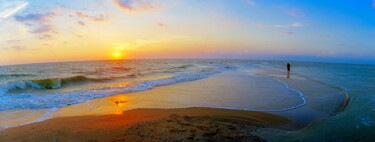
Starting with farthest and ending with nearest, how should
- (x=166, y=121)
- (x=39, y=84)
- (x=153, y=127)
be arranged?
(x=39, y=84)
(x=166, y=121)
(x=153, y=127)

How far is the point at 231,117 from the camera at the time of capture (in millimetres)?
6195

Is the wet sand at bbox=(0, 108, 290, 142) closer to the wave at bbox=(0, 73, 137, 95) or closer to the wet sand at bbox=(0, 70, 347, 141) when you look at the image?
the wet sand at bbox=(0, 70, 347, 141)

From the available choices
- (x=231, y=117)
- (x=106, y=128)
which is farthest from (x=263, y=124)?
(x=106, y=128)

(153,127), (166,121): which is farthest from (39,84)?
(153,127)

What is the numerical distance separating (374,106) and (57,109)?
12932mm

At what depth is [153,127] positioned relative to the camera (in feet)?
17.1

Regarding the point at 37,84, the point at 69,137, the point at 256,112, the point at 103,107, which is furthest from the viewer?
the point at 37,84

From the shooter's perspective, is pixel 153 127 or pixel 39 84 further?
pixel 39 84

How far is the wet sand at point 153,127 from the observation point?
4.57 meters

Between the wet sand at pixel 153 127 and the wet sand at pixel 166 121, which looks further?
the wet sand at pixel 166 121

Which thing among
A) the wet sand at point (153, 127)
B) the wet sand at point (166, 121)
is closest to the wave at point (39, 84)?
the wet sand at point (166, 121)

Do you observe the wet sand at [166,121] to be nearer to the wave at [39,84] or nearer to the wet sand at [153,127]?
the wet sand at [153,127]

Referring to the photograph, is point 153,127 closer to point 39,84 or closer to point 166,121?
point 166,121

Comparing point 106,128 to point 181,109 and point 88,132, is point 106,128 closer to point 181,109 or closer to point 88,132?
point 88,132
